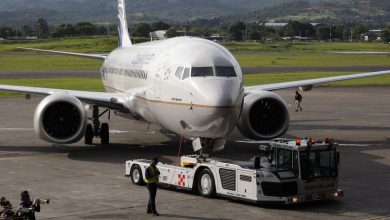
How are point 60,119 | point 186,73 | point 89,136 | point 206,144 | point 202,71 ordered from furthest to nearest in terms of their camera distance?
1. point 89,136
2. point 60,119
3. point 186,73
4. point 202,71
5. point 206,144

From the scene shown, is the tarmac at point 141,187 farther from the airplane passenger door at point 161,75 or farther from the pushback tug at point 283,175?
the airplane passenger door at point 161,75

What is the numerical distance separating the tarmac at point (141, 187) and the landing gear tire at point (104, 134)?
50 cm

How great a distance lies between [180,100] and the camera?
26266mm

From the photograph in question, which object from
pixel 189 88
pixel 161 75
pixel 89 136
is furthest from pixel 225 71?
pixel 89 136

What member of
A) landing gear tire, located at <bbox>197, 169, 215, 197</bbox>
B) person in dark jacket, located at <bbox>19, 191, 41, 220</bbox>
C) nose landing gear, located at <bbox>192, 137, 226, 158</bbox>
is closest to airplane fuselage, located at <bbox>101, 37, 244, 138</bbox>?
nose landing gear, located at <bbox>192, 137, 226, 158</bbox>

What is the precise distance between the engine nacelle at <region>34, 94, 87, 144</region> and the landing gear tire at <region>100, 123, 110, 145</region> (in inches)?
174

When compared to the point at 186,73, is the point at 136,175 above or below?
below

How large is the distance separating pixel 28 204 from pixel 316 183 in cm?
853

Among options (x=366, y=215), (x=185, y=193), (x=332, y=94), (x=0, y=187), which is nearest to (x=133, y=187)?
(x=185, y=193)

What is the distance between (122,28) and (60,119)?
18655 millimetres

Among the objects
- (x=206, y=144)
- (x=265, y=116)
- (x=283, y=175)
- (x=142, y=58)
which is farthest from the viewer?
(x=142, y=58)

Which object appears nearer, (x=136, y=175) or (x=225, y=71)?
(x=136, y=175)

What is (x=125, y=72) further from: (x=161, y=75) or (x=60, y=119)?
(x=161, y=75)

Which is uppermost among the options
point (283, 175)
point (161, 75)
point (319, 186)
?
point (161, 75)
